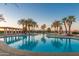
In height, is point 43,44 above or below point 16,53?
above

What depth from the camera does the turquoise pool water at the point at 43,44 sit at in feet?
12.2

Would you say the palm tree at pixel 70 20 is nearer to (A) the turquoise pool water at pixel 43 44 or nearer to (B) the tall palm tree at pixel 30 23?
(A) the turquoise pool water at pixel 43 44

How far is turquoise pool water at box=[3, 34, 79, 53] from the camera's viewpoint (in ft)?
12.2

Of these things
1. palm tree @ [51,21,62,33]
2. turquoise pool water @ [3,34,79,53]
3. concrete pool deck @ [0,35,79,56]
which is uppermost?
palm tree @ [51,21,62,33]

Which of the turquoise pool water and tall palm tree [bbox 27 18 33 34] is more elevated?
tall palm tree [bbox 27 18 33 34]

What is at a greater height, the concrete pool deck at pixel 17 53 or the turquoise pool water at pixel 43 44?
the turquoise pool water at pixel 43 44

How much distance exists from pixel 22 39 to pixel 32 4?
61cm

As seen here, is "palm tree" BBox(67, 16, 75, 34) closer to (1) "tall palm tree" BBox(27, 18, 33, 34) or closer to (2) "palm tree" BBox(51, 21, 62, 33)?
(2) "palm tree" BBox(51, 21, 62, 33)

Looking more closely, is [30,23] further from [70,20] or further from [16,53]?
[70,20]

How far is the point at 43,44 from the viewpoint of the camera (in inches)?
147

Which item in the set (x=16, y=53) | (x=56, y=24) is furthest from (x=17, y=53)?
(x=56, y=24)

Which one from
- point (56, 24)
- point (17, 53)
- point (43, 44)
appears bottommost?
point (17, 53)

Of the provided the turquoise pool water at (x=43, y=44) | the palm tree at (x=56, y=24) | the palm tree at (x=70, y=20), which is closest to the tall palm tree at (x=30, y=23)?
the turquoise pool water at (x=43, y=44)

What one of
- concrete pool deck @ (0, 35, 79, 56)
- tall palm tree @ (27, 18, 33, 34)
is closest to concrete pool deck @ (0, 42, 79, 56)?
concrete pool deck @ (0, 35, 79, 56)
